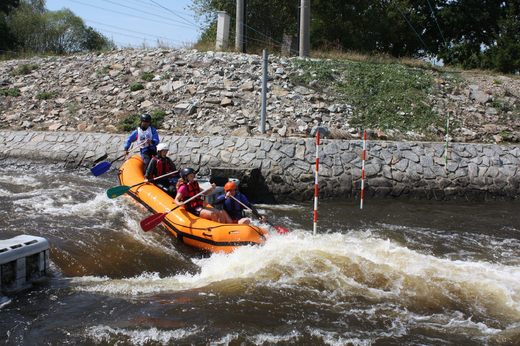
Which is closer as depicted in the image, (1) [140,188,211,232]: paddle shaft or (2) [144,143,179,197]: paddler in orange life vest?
(1) [140,188,211,232]: paddle shaft

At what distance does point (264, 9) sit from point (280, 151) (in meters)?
13.7

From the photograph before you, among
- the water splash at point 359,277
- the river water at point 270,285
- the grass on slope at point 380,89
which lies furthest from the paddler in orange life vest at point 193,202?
the grass on slope at point 380,89

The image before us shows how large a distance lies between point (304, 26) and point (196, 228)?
10927 mm

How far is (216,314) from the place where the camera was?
4.75 meters

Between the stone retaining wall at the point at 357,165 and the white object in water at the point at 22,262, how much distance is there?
17.1ft

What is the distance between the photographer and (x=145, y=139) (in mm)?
9859

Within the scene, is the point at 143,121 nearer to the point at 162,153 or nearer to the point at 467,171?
the point at 162,153

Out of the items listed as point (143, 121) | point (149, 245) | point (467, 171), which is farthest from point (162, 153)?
point (467, 171)

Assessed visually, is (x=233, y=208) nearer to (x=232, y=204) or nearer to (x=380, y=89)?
(x=232, y=204)

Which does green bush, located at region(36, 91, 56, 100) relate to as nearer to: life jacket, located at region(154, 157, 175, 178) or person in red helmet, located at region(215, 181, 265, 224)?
life jacket, located at region(154, 157, 175, 178)

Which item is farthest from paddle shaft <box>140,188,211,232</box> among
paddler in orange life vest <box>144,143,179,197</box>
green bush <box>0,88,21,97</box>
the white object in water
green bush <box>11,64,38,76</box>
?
green bush <box>11,64,38,76</box>

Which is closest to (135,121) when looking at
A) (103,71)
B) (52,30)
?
(103,71)

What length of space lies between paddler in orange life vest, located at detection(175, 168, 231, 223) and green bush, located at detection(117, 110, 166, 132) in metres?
5.84

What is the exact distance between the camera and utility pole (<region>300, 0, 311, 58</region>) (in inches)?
624
